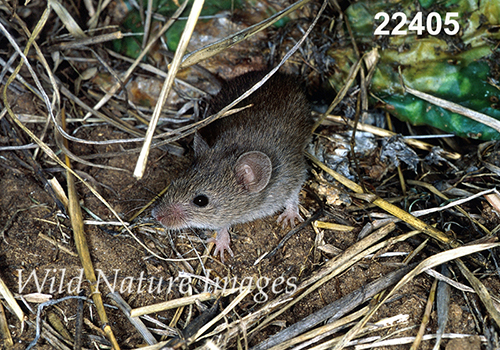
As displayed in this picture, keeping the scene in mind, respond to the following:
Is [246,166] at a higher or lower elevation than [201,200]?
higher

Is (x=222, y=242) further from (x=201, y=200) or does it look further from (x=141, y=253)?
(x=141, y=253)

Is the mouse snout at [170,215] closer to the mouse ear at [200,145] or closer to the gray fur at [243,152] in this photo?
the gray fur at [243,152]

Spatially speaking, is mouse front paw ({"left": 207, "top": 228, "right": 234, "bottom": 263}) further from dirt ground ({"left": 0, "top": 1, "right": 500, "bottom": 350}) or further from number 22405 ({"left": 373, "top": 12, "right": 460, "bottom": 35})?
number 22405 ({"left": 373, "top": 12, "right": 460, "bottom": 35})

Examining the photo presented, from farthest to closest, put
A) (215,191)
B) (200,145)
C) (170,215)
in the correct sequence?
1. (200,145)
2. (215,191)
3. (170,215)

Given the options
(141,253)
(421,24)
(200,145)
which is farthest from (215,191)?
(421,24)

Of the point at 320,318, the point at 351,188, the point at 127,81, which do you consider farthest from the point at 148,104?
the point at 320,318

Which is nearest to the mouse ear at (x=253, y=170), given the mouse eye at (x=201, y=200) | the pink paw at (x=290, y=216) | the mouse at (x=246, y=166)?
the mouse at (x=246, y=166)

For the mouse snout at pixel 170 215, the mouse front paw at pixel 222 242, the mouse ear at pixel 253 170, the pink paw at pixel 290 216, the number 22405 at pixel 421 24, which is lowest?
the pink paw at pixel 290 216

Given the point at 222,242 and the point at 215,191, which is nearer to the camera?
the point at 215,191
